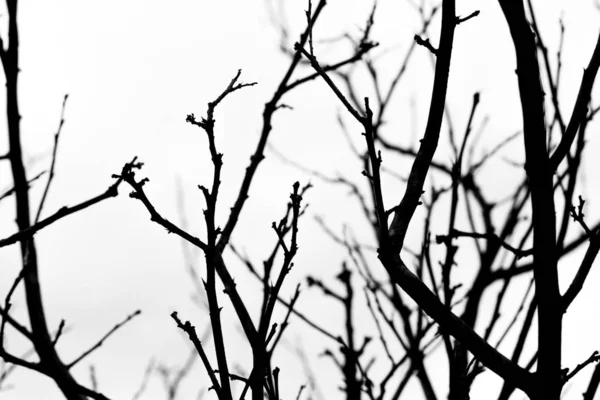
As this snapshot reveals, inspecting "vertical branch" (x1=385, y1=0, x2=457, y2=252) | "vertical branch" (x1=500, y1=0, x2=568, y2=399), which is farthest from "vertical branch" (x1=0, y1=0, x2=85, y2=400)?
"vertical branch" (x1=500, y1=0, x2=568, y2=399)

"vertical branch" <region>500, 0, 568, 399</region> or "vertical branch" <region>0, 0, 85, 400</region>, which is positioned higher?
"vertical branch" <region>0, 0, 85, 400</region>

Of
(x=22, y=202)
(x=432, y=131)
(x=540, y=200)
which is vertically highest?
(x=22, y=202)

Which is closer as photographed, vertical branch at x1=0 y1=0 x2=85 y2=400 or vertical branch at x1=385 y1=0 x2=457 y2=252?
vertical branch at x1=385 y1=0 x2=457 y2=252

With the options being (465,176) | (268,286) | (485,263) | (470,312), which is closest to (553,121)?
(485,263)

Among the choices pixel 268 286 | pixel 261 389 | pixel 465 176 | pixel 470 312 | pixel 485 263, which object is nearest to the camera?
pixel 261 389

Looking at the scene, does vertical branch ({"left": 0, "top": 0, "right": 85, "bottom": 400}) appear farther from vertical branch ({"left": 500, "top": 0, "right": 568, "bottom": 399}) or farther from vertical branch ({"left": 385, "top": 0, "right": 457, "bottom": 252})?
vertical branch ({"left": 500, "top": 0, "right": 568, "bottom": 399})

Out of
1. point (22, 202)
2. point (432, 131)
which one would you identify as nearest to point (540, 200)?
point (432, 131)

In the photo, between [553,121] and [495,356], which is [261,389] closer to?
[495,356]

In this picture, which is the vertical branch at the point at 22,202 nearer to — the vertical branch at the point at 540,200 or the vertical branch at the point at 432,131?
the vertical branch at the point at 432,131

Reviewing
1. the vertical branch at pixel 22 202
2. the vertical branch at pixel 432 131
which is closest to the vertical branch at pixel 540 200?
the vertical branch at pixel 432 131

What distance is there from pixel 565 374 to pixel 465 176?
3.22m

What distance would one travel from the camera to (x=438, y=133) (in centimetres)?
189

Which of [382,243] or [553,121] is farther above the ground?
[553,121]

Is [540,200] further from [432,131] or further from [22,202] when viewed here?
[22,202]
